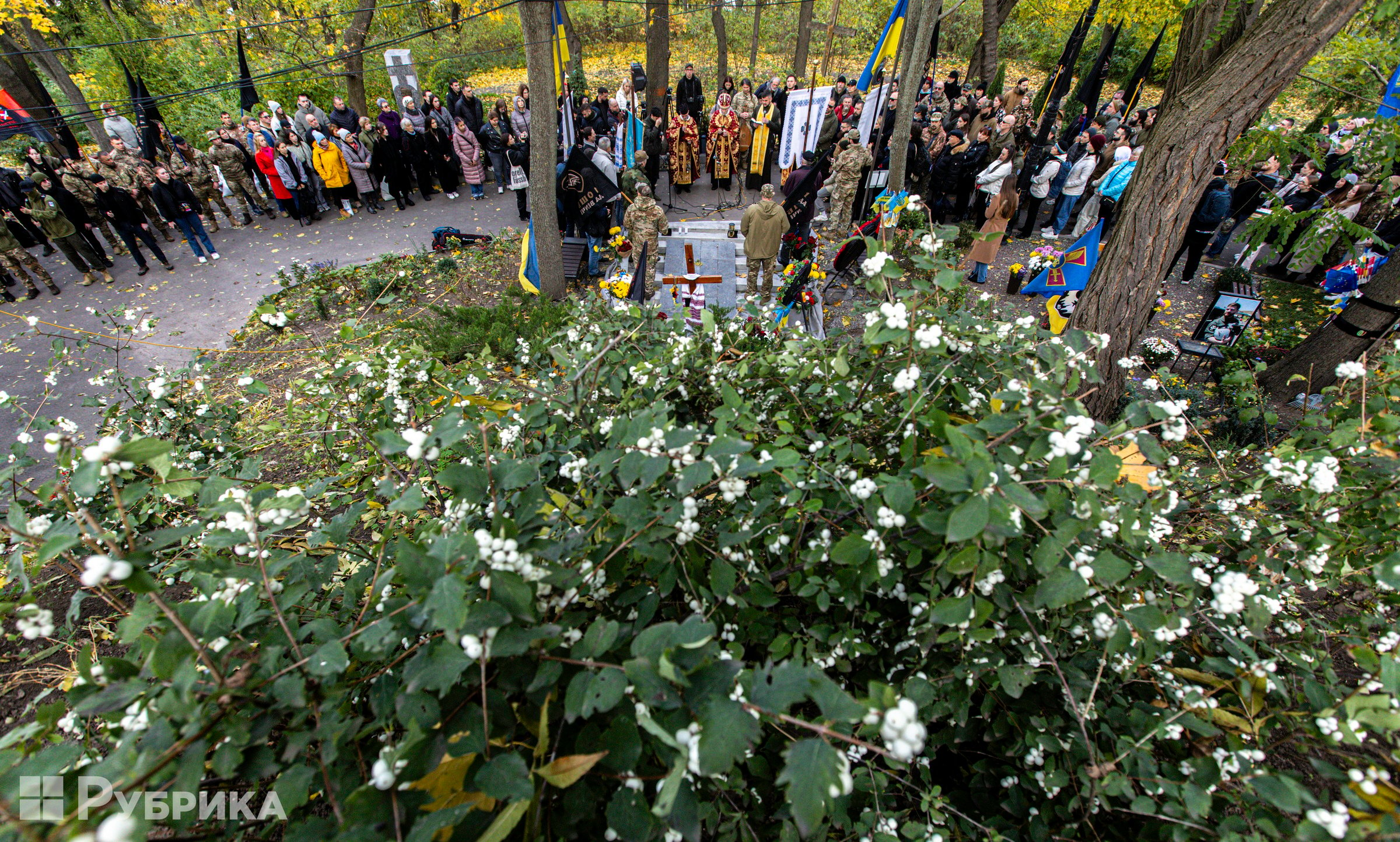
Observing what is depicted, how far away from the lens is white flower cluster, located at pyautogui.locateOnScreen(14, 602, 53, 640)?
40.9 inches

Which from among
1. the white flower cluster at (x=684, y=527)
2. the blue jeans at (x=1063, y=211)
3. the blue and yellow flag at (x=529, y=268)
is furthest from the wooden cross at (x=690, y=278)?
the blue jeans at (x=1063, y=211)

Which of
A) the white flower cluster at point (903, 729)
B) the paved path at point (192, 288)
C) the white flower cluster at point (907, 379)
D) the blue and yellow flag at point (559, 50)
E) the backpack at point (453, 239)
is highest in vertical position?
the blue and yellow flag at point (559, 50)

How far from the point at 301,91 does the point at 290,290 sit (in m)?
12.4

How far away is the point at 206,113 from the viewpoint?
52.1ft

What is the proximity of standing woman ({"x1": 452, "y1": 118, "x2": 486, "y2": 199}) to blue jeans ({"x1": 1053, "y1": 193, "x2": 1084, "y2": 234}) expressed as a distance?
38.3ft

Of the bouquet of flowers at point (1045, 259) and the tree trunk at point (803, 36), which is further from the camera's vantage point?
the tree trunk at point (803, 36)

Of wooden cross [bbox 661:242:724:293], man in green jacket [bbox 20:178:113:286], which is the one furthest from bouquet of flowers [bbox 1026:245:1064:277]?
man in green jacket [bbox 20:178:113:286]

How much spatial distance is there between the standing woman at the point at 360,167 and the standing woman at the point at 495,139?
232cm

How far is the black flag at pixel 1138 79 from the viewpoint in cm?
1105

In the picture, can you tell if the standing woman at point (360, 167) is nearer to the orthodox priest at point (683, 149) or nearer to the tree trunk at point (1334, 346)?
the orthodox priest at point (683, 149)

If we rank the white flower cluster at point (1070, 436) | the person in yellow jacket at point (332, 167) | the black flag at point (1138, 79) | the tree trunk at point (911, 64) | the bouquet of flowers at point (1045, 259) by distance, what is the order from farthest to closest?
the black flag at point (1138, 79), the person in yellow jacket at point (332, 167), the tree trunk at point (911, 64), the bouquet of flowers at point (1045, 259), the white flower cluster at point (1070, 436)

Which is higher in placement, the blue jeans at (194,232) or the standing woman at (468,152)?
the standing woman at (468,152)

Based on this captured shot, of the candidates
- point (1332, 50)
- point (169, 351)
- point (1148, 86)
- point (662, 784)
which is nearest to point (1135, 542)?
point (662, 784)

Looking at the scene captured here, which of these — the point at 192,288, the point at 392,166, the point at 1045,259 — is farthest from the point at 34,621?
the point at 392,166
